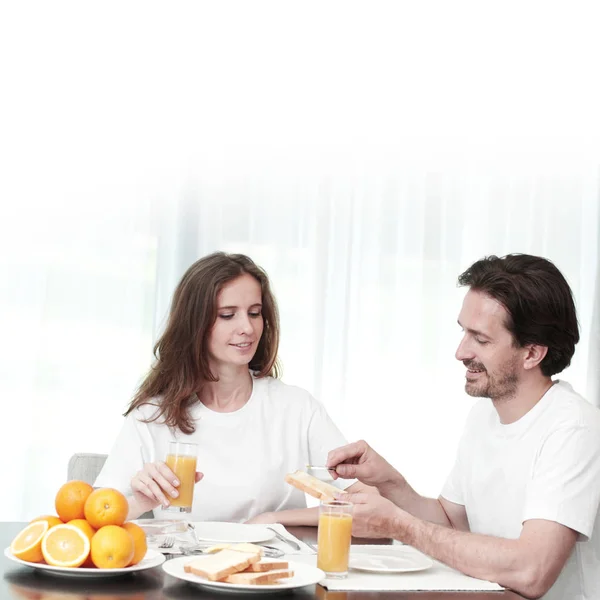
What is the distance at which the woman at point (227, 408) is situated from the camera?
8.00 feet

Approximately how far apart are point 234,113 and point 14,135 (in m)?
0.91

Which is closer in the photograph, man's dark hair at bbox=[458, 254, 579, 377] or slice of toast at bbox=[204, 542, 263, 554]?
slice of toast at bbox=[204, 542, 263, 554]

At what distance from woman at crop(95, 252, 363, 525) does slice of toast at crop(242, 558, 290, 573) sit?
87 centimetres

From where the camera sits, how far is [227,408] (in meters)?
2.61

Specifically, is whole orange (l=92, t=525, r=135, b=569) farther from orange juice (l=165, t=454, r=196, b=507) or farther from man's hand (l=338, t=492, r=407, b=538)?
man's hand (l=338, t=492, r=407, b=538)

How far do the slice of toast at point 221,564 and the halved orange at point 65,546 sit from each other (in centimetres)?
17

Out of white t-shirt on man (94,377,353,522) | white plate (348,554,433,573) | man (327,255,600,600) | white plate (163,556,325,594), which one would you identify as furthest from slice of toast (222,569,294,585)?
white t-shirt on man (94,377,353,522)

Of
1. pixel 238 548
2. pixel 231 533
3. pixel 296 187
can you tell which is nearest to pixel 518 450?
pixel 231 533

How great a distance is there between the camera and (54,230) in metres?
3.68

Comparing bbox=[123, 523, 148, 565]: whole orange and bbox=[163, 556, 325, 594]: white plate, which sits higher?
→ bbox=[123, 523, 148, 565]: whole orange

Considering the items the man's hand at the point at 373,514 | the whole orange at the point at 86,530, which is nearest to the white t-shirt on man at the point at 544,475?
the man's hand at the point at 373,514

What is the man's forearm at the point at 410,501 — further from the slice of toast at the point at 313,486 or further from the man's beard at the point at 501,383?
the slice of toast at the point at 313,486

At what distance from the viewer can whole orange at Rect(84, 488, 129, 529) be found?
4.94 feet

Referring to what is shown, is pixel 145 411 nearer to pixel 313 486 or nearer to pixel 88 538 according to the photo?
pixel 313 486
